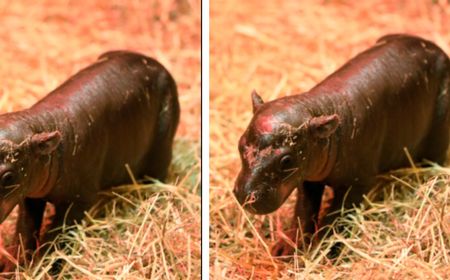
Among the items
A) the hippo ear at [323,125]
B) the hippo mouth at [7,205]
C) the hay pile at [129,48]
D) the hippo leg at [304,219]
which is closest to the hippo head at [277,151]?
the hippo ear at [323,125]

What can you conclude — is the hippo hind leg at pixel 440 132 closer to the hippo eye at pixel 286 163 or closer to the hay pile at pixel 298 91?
the hay pile at pixel 298 91

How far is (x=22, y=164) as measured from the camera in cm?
308

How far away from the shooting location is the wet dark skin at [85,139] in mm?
3107

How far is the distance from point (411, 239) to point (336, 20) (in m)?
0.96

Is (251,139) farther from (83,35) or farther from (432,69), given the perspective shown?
(83,35)

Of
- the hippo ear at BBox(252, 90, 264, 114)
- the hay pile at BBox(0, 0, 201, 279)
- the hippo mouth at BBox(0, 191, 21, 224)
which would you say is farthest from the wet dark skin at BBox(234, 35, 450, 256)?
the hippo mouth at BBox(0, 191, 21, 224)

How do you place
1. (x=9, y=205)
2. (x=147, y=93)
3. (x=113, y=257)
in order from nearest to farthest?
1. (x=9, y=205)
2. (x=113, y=257)
3. (x=147, y=93)

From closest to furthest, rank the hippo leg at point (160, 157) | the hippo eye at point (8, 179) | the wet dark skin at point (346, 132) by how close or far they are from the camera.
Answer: the hippo eye at point (8, 179) → the wet dark skin at point (346, 132) → the hippo leg at point (160, 157)

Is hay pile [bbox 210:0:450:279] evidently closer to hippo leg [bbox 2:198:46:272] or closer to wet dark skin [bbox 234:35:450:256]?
wet dark skin [bbox 234:35:450:256]

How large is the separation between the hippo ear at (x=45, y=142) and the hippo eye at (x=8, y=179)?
11 cm

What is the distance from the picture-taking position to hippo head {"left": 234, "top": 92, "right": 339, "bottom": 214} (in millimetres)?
3121

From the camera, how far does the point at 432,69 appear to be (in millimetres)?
3365

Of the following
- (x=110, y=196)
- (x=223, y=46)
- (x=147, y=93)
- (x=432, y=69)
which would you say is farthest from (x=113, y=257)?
(x=432, y=69)

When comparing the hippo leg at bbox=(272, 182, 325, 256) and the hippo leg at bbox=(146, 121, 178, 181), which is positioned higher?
the hippo leg at bbox=(146, 121, 178, 181)
